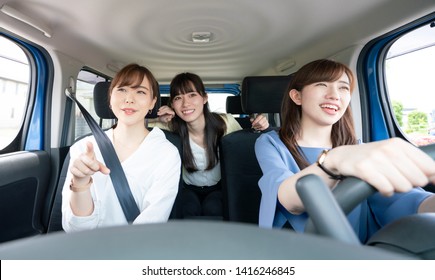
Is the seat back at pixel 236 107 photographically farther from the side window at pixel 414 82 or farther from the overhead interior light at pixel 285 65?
the side window at pixel 414 82

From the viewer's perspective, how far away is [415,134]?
5.85ft

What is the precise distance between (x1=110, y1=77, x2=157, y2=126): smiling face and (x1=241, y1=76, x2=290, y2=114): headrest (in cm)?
63

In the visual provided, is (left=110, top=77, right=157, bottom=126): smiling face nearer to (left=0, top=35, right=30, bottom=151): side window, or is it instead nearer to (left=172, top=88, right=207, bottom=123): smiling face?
(left=172, top=88, right=207, bottom=123): smiling face

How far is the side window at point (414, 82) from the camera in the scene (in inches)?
63.1

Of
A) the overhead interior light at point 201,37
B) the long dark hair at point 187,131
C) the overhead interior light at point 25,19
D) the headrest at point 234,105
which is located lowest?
the long dark hair at point 187,131

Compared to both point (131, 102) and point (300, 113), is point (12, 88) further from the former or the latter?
point (300, 113)

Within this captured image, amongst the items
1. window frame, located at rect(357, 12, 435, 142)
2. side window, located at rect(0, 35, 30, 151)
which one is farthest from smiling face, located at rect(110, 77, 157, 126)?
window frame, located at rect(357, 12, 435, 142)

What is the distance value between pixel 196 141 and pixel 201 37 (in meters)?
0.84

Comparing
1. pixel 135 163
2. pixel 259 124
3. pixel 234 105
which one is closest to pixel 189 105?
pixel 259 124

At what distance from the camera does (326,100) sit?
1.04 m

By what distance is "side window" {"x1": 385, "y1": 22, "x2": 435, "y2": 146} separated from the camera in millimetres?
1602

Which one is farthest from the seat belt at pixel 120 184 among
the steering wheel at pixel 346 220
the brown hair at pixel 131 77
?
the steering wheel at pixel 346 220
